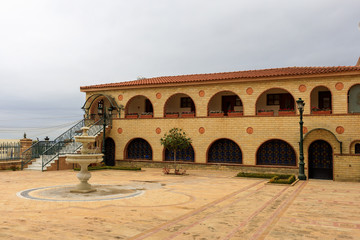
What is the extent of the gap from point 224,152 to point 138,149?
26.0 feet

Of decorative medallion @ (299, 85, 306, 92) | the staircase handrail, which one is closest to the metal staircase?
the staircase handrail

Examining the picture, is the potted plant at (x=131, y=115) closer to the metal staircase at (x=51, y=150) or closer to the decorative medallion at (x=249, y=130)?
the metal staircase at (x=51, y=150)

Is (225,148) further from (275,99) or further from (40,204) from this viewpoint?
(40,204)

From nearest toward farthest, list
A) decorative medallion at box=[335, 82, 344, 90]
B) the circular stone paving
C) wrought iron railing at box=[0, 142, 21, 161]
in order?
the circular stone paving < decorative medallion at box=[335, 82, 344, 90] < wrought iron railing at box=[0, 142, 21, 161]

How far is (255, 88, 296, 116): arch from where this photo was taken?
24.0m

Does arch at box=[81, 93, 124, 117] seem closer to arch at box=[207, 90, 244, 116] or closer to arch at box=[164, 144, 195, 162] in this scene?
arch at box=[164, 144, 195, 162]

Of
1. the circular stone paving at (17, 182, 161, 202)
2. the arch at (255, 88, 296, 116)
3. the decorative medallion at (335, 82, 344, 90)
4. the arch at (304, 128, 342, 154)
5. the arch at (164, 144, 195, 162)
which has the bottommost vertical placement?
the circular stone paving at (17, 182, 161, 202)

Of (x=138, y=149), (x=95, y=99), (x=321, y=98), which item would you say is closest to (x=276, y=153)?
(x=321, y=98)

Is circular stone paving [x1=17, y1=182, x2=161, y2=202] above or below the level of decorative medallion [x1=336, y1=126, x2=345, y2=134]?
below

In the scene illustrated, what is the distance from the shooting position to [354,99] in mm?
20766

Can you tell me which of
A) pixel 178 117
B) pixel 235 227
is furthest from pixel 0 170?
pixel 235 227

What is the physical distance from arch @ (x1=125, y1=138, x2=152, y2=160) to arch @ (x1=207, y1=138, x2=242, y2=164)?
569 centimetres

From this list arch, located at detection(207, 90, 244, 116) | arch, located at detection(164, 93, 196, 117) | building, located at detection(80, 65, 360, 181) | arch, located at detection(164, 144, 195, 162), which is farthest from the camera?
arch, located at detection(164, 93, 196, 117)

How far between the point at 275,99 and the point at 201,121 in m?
6.22
